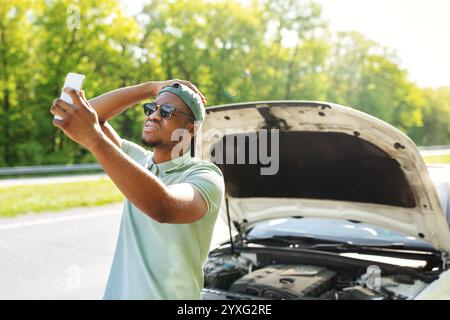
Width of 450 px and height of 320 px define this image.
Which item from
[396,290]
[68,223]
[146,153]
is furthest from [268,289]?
[68,223]

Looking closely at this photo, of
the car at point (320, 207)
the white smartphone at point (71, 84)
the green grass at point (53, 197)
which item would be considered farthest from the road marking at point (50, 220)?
the white smartphone at point (71, 84)

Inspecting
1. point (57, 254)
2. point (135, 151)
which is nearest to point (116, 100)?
point (135, 151)

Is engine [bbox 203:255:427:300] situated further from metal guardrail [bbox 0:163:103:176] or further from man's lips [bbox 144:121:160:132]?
metal guardrail [bbox 0:163:103:176]

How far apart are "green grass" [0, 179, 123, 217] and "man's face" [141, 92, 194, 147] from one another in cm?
875

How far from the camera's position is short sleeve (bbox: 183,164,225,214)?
1680mm

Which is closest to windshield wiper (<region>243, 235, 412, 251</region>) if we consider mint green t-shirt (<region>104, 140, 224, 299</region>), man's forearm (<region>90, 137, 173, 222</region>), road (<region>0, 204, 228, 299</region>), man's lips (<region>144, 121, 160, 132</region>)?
road (<region>0, 204, 228, 299</region>)

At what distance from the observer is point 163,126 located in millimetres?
1838

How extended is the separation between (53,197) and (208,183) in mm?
11031

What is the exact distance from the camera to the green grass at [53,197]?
10.5 metres

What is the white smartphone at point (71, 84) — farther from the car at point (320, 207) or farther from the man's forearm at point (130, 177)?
the car at point (320, 207)

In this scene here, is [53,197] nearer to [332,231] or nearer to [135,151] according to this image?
[332,231]

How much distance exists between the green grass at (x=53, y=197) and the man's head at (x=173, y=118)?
8743mm

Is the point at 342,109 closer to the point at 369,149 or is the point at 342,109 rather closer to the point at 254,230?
the point at 369,149

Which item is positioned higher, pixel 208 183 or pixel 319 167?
pixel 319 167
